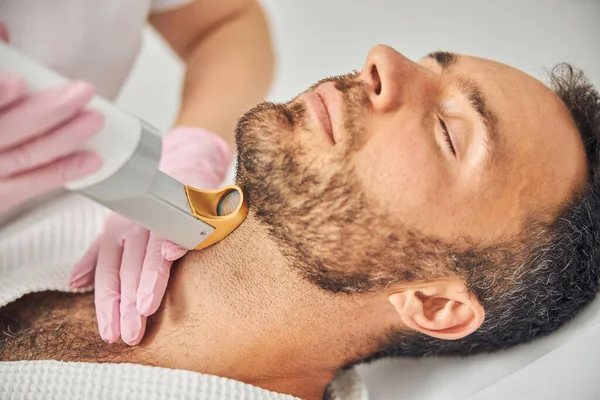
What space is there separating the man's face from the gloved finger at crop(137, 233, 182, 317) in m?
0.17

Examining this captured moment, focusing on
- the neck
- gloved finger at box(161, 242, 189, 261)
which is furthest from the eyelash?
gloved finger at box(161, 242, 189, 261)

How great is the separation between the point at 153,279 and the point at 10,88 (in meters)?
0.38

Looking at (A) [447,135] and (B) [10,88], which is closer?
(B) [10,88]

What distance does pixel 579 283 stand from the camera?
37.3 inches

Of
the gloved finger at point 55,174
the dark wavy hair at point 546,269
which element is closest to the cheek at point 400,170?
the dark wavy hair at point 546,269

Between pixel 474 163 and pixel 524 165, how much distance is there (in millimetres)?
79

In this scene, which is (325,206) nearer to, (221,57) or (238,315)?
(238,315)

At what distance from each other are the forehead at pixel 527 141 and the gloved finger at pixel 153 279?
1.59 feet

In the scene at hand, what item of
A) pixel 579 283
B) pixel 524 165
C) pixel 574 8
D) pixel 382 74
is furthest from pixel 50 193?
pixel 574 8

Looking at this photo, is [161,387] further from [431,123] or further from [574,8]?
[574,8]

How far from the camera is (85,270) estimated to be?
99 centimetres

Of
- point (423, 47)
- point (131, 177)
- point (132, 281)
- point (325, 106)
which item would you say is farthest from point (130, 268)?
point (423, 47)

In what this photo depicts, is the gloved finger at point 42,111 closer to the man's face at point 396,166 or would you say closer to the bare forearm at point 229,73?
the man's face at point 396,166

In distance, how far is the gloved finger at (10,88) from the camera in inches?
22.7
